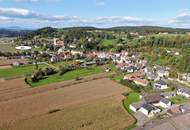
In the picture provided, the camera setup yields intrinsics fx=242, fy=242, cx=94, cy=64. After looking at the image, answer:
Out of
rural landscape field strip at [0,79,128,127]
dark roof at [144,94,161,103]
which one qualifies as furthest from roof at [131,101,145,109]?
rural landscape field strip at [0,79,128,127]

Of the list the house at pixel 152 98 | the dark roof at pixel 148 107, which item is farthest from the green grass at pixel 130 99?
the dark roof at pixel 148 107

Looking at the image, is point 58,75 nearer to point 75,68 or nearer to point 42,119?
point 75,68

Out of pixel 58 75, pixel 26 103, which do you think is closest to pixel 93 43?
pixel 58 75

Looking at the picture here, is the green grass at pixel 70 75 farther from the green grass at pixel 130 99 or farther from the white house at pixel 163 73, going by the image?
the green grass at pixel 130 99

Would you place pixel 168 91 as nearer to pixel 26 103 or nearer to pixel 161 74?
pixel 161 74

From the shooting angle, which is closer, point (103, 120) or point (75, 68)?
point (103, 120)

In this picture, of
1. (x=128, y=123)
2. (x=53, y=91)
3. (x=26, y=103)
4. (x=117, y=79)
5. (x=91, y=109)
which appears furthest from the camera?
(x=117, y=79)

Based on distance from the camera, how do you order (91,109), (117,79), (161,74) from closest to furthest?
(91,109) < (117,79) < (161,74)

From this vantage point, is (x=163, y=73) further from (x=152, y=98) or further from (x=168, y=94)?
(x=152, y=98)
